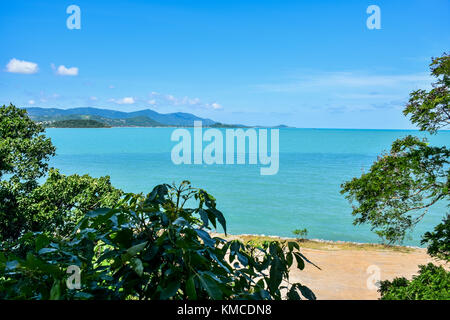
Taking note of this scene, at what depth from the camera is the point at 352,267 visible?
11578 mm

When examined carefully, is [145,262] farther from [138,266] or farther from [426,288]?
[426,288]

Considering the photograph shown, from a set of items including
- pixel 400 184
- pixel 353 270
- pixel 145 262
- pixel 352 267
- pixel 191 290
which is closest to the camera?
pixel 191 290

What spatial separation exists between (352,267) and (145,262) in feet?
40.6

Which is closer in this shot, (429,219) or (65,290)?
(65,290)

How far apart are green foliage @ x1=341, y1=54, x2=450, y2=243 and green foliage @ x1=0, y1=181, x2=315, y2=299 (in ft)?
19.9

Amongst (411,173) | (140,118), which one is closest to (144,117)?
(140,118)

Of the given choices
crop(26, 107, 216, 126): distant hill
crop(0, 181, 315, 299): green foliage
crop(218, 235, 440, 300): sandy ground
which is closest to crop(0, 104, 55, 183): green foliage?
crop(218, 235, 440, 300): sandy ground

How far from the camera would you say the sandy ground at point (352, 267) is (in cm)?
956

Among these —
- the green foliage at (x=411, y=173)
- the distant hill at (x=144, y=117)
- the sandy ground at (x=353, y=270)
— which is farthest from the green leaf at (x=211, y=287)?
the distant hill at (x=144, y=117)

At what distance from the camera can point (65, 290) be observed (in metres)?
0.63

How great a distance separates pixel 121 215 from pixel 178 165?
1982 inches
